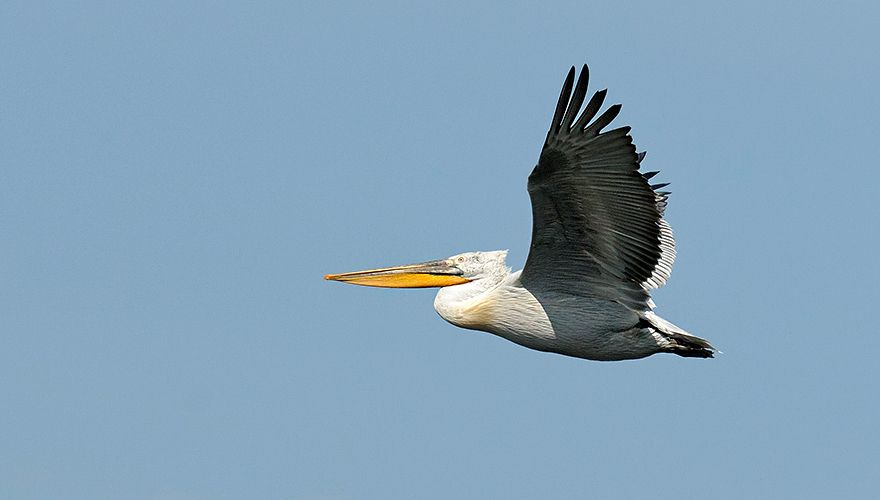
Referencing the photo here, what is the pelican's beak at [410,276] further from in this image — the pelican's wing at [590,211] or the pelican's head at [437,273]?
the pelican's wing at [590,211]

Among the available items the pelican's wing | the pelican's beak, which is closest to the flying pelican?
the pelican's wing

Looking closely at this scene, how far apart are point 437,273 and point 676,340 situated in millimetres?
2341

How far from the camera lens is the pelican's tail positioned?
430 inches

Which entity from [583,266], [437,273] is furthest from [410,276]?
[583,266]

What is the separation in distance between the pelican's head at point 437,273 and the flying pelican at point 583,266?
33 mm

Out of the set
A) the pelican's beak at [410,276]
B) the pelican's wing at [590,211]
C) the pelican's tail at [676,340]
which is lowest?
the pelican's tail at [676,340]

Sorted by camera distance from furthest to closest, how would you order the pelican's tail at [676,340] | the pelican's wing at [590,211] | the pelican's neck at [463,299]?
the pelican's neck at [463,299] < the pelican's tail at [676,340] < the pelican's wing at [590,211]

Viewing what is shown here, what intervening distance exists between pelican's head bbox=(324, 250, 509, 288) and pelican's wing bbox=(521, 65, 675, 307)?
1403 millimetres

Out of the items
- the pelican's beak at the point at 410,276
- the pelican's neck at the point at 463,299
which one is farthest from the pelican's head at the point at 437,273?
the pelican's neck at the point at 463,299

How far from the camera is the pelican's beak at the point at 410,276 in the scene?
12.2m

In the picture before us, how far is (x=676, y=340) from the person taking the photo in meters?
11.1

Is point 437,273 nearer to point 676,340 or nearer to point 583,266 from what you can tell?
point 583,266

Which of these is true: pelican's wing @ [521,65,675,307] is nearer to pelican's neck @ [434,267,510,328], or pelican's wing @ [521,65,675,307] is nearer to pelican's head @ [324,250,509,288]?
pelican's neck @ [434,267,510,328]

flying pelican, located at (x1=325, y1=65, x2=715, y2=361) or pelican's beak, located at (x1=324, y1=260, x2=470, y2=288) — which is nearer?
flying pelican, located at (x1=325, y1=65, x2=715, y2=361)
